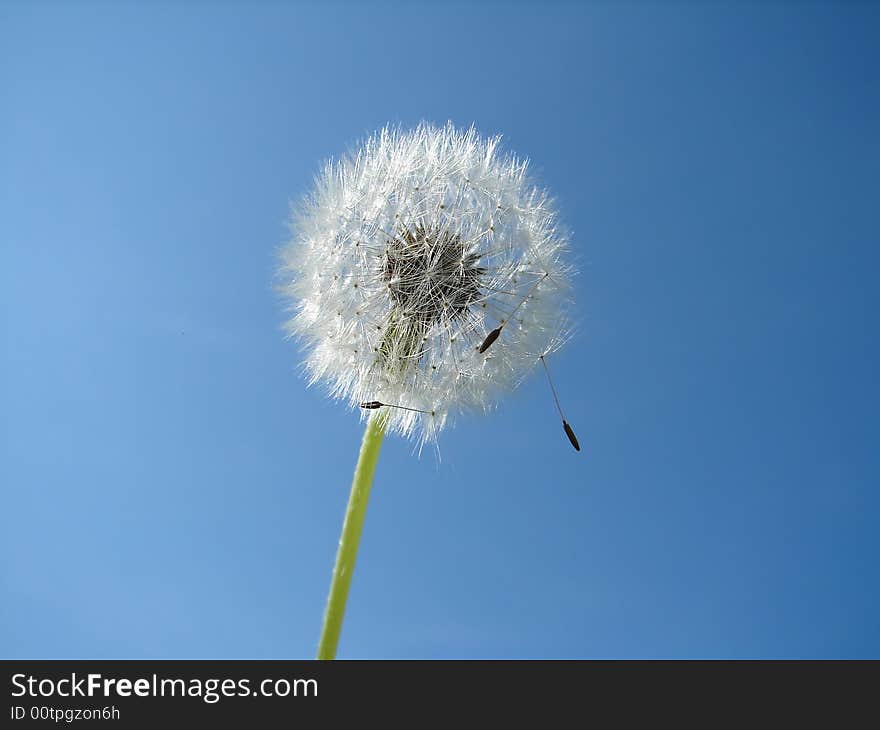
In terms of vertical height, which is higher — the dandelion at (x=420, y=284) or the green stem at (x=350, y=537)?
the dandelion at (x=420, y=284)

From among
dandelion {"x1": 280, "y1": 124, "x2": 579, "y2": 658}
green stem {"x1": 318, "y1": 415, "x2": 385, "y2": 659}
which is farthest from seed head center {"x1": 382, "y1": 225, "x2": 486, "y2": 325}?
green stem {"x1": 318, "y1": 415, "x2": 385, "y2": 659}

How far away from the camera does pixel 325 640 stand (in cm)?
470

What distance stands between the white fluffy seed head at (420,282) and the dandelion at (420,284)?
0.04ft

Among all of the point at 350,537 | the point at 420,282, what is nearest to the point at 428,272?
the point at 420,282

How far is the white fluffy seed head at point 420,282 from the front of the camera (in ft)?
19.8

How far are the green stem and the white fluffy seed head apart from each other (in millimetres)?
566

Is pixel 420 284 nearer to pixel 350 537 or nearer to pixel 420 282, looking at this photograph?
pixel 420 282

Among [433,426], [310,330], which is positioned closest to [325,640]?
[433,426]

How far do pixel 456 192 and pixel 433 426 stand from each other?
241 cm

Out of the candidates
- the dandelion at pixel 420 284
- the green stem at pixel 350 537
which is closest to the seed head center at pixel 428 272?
the dandelion at pixel 420 284

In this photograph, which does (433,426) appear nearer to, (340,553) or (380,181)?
(340,553)

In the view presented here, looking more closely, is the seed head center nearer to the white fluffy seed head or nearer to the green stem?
the white fluffy seed head

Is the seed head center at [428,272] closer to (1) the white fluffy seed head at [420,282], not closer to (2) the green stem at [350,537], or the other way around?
(1) the white fluffy seed head at [420,282]

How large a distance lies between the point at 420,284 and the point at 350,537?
249 cm
